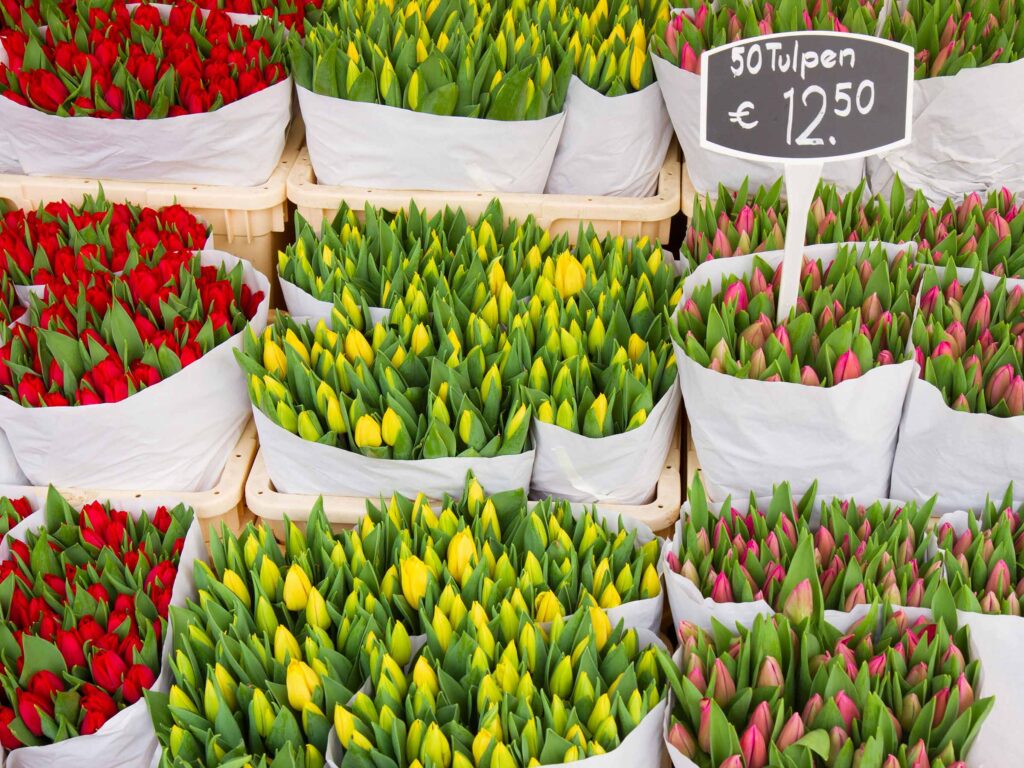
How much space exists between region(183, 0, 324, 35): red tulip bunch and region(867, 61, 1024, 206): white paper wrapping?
107cm

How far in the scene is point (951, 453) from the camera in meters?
1.45

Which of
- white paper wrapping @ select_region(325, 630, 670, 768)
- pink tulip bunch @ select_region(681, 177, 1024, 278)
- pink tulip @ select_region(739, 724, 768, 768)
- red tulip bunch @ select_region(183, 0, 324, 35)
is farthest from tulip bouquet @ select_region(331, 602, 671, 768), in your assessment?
red tulip bunch @ select_region(183, 0, 324, 35)

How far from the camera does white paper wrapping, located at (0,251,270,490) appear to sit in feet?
4.96

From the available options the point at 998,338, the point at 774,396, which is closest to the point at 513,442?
the point at 774,396

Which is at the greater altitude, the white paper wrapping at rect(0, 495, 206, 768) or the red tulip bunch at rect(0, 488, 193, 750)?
the red tulip bunch at rect(0, 488, 193, 750)

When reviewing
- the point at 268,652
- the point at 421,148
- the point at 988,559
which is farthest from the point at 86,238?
the point at 988,559

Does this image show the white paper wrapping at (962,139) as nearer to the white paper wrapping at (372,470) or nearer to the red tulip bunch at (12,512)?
the white paper wrapping at (372,470)

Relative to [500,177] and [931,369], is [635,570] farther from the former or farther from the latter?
[500,177]

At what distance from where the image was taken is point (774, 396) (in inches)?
55.9

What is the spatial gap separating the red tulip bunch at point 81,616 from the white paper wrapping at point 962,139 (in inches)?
50.8

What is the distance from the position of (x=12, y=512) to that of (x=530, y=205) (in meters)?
0.95

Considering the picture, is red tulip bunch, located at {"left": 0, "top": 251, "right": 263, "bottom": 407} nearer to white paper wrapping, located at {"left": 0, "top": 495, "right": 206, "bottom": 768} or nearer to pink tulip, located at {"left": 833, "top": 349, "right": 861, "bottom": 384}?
white paper wrapping, located at {"left": 0, "top": 495, "right": 206, "bottom": 768}

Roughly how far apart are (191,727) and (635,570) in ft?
1.76

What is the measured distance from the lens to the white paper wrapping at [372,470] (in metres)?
1.48
